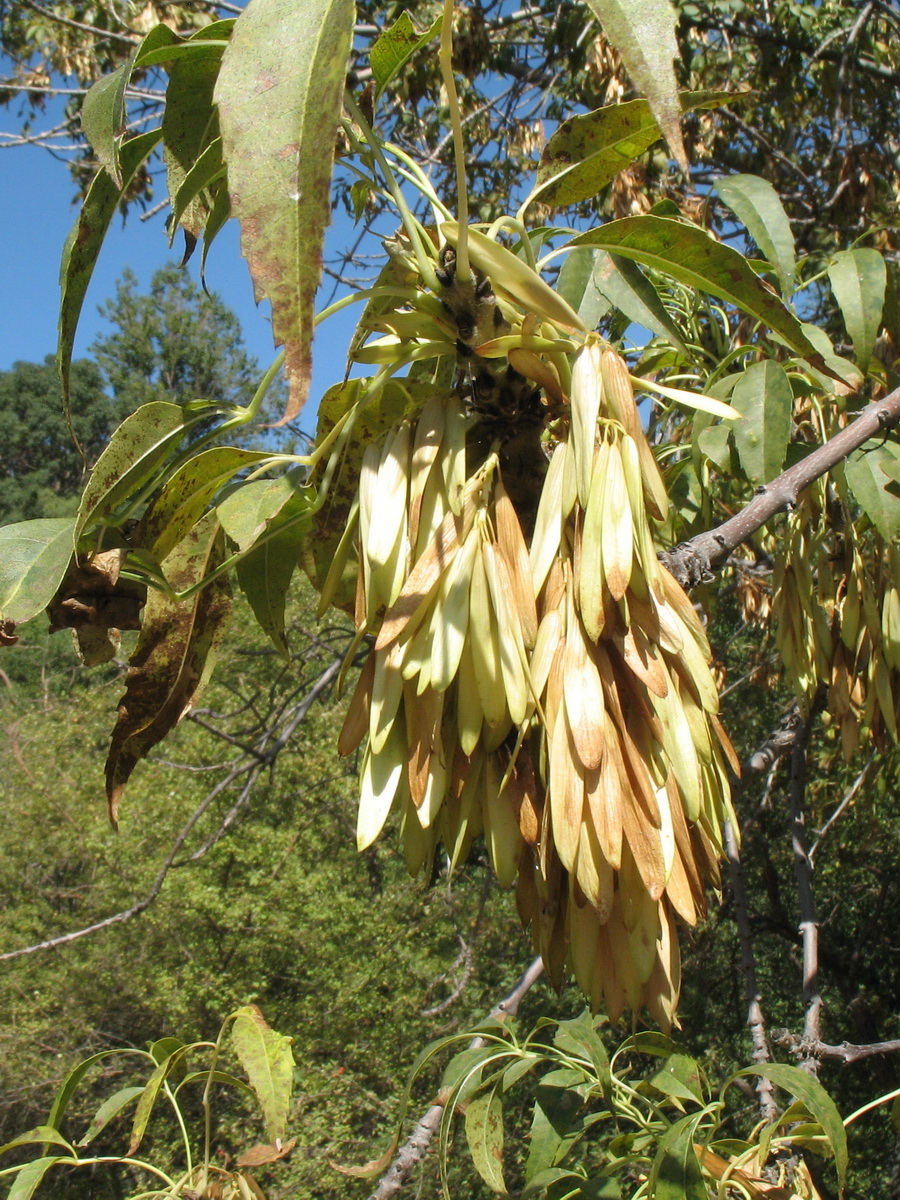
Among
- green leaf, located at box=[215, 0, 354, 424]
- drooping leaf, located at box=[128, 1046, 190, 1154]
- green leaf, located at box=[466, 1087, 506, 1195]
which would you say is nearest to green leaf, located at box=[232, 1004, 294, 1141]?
drooping leaf, located at box=[128, 1046, 190, 1154]

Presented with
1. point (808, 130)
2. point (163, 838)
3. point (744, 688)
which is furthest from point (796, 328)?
point (163, 838)

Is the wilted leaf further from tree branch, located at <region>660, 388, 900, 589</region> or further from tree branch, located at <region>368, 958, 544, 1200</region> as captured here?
tree branch, located at <region>660, 388, 900, 589</region>

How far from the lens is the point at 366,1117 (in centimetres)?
765

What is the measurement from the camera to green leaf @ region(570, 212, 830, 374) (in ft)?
1.87

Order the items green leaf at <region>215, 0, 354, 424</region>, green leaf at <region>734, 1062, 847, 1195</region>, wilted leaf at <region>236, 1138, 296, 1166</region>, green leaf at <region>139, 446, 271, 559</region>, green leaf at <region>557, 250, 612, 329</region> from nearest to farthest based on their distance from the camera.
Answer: green leaf at <region>215, 0, 354, 424</region> < green leaf at <region>139, 446, 271, 559</region> < green leaf at <region>734, 1062, 847, 1195</region> < green leaf at <region>557, 250, 612, 329</region> < wilted leaf at <region>236, 1138, 296, 1166</region>

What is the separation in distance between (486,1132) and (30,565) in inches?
32.0

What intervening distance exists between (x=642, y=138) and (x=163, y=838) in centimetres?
894

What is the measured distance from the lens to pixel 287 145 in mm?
332

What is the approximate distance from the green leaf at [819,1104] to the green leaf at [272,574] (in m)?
0.59

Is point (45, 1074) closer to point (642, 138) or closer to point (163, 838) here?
point (163, 838)

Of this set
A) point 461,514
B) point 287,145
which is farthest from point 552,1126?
point 287,145

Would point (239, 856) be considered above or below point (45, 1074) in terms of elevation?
above

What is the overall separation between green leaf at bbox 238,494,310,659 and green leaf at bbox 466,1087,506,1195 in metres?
0.63

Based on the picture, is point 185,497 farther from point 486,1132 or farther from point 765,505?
point 486,1132
